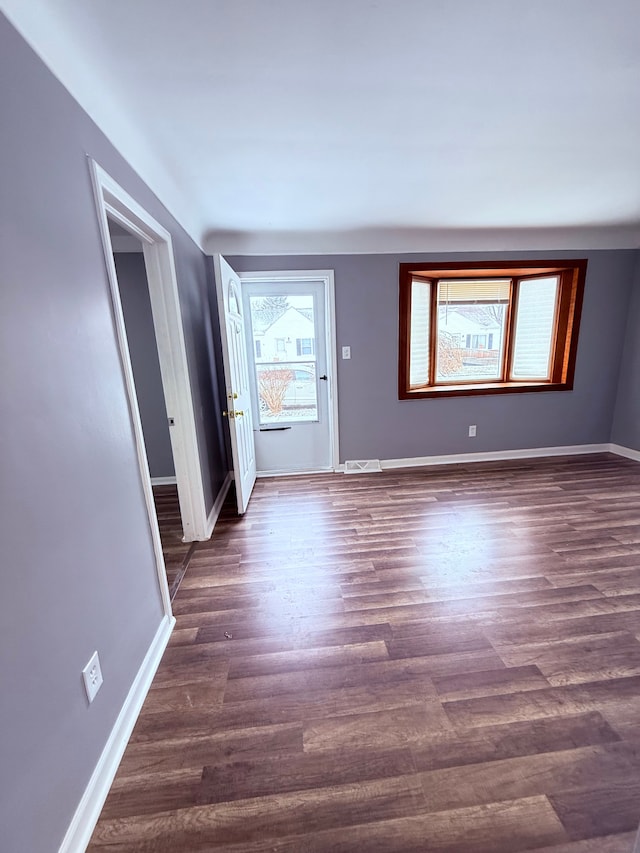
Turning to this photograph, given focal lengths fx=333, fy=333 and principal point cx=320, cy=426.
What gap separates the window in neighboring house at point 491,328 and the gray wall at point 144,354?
94.7 inches

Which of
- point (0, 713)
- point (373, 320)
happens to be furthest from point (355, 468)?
point (0, 713)

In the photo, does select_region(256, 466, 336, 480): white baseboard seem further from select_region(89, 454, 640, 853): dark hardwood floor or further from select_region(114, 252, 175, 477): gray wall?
select_region(89, 454, 640, 853): dark hardwood floor

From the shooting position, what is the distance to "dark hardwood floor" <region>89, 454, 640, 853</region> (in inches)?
37.5

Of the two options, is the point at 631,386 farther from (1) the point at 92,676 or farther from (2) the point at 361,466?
(1) the point at 92,676

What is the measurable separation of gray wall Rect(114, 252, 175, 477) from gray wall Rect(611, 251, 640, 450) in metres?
4.82

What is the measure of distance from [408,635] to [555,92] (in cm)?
244

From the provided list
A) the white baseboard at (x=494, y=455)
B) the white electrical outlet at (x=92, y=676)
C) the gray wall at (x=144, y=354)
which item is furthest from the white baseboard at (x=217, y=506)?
the white baseboard at (x=494, y=455)

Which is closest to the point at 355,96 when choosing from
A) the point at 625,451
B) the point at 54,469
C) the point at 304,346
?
the point at 54,469

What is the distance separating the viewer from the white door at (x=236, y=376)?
2338 millimetres

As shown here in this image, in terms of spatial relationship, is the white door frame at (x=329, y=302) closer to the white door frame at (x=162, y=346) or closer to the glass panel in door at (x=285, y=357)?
the glass panel in door at (x=285, y=357)

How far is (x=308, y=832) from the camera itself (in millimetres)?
935

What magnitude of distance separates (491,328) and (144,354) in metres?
3.62

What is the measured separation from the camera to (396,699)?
1.28 m

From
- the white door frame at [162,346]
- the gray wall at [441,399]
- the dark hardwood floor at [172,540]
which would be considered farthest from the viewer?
the gray wall at [441,399]
